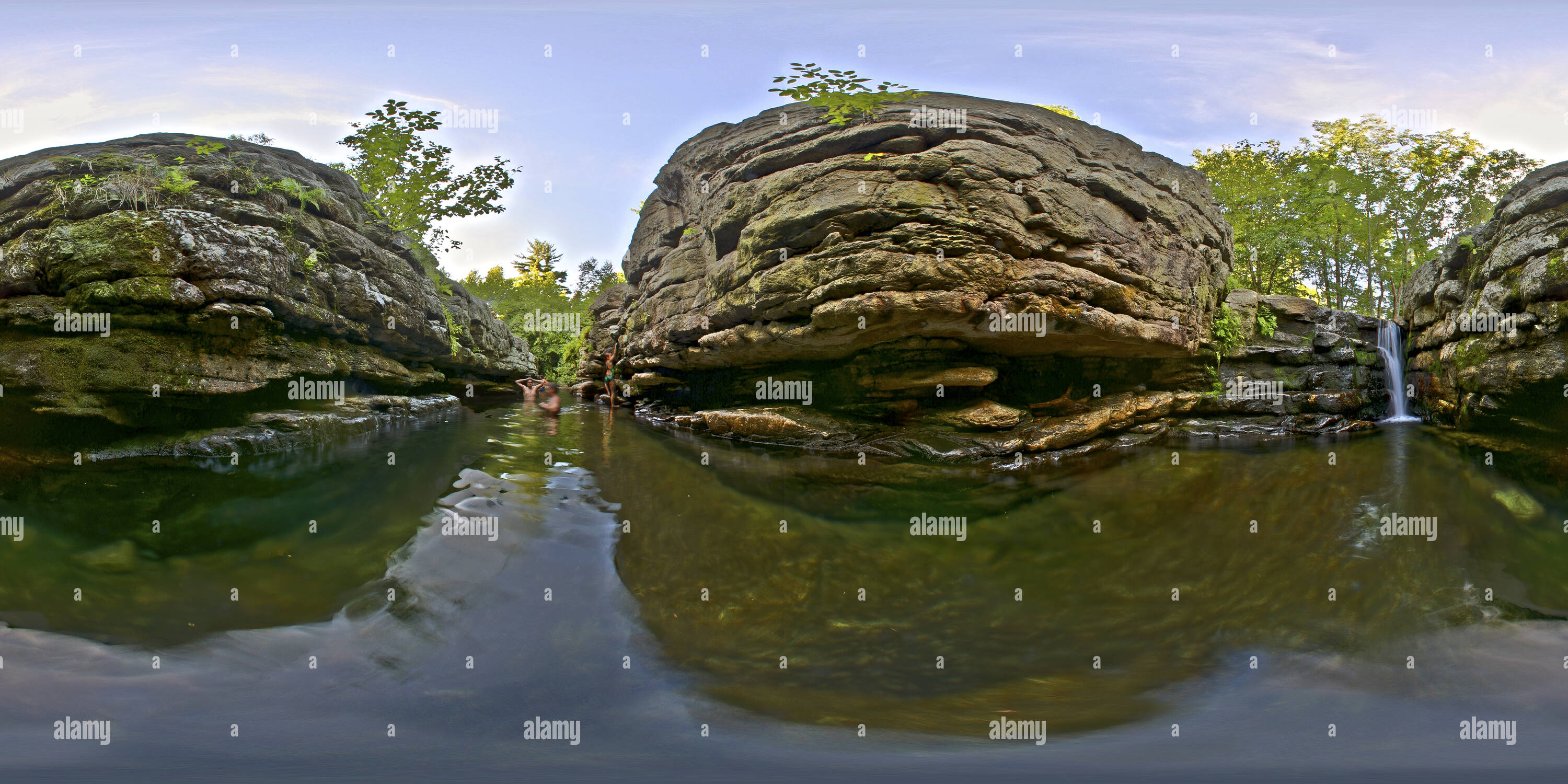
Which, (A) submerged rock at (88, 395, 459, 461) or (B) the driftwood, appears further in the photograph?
(B) the driftwood

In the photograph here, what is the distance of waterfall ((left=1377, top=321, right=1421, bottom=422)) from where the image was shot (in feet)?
40.9

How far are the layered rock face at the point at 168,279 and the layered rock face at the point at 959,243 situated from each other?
7.92 metres

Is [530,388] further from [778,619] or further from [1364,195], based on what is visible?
[1364,195]

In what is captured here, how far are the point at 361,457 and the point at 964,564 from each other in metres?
10.3

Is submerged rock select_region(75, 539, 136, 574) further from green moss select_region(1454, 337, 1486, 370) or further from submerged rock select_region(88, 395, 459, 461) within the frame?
green moss select_region(1454, 337, 1486, 370)

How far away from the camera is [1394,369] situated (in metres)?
12.7

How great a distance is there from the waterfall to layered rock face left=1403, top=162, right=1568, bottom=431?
47.9 inches

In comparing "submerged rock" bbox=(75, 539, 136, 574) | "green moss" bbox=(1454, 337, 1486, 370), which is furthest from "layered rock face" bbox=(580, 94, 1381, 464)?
"submerged rock" bbox=(75, 539, 136, 574)

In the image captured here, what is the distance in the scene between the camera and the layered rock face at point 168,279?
8.05 meters

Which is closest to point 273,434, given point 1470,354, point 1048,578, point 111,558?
point 111,558

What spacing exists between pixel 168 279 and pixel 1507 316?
20.2 m

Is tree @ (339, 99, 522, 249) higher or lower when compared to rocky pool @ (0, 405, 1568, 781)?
higher

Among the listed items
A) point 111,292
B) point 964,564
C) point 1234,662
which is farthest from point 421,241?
point 1234,662

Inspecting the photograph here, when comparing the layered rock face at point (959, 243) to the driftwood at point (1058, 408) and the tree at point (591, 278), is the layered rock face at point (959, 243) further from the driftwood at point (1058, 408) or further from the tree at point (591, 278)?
the tree at point (591, 278)
